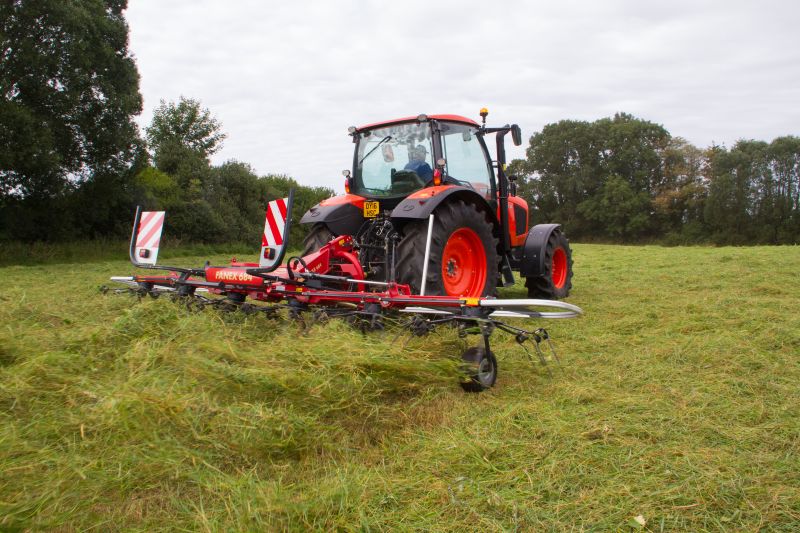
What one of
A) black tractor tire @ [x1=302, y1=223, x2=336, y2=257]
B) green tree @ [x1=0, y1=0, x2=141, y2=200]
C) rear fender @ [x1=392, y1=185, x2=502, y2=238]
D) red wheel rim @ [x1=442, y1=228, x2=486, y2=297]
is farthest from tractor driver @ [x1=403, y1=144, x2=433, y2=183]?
green tree @ [x1=0, y1=0, x2=141, y2=200]

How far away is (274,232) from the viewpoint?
14.9 ft

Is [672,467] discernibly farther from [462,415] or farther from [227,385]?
[227,385]

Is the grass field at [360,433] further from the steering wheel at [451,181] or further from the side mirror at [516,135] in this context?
the side mirror at [516,135]

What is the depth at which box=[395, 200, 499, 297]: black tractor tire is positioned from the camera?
195 inches

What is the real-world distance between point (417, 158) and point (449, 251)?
114cm

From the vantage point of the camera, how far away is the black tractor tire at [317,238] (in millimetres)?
6012

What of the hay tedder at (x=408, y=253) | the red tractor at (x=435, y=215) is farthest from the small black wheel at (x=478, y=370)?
the red tractor at (x=435, y=215)

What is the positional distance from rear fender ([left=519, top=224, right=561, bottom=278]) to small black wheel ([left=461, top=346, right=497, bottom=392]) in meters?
3.46

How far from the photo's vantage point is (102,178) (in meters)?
16.0

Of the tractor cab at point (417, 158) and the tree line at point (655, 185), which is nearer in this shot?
the tractor cab at point (417, 158)

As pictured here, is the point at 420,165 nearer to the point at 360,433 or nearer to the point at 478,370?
the point at 478,370

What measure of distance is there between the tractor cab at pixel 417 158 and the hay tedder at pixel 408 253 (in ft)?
0.04

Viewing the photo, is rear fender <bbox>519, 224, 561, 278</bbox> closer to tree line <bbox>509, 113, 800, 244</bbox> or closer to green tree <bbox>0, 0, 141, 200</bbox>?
green tree <bbox>0, 0, 141, 200</bbox>

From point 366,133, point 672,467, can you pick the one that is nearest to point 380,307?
point 672,467
